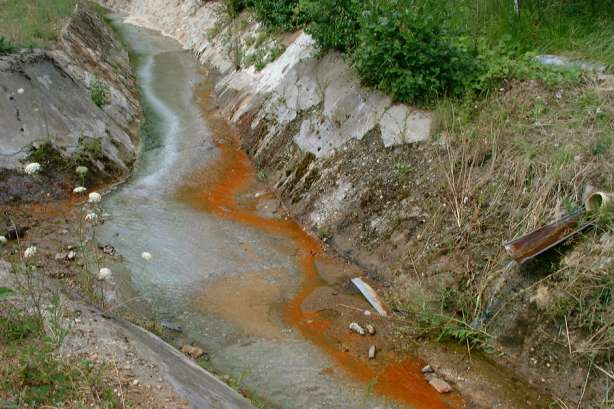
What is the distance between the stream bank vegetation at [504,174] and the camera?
5824 millimetres

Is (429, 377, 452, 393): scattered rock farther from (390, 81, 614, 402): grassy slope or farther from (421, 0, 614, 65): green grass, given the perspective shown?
(421, 0, 614, 65): green grass

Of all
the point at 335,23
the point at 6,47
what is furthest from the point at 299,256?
the point at 6,47

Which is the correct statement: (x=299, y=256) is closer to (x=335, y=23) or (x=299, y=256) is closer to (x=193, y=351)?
(x=193, y=351)

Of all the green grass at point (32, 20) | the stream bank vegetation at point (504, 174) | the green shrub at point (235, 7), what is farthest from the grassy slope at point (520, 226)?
the green shrub at point (235, 7)

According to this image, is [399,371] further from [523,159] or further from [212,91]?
[212,91]

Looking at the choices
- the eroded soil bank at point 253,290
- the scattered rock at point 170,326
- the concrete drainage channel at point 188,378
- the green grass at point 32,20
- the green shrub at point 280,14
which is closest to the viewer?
the concrete drainage channel at point 188,378

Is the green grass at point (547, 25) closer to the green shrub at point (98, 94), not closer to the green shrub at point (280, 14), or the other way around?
the green shrub at point (280, 14)

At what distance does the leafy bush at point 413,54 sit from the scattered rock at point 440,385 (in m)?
4.21

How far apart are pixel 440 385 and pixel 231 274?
3191mm

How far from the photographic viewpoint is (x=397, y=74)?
8867mm

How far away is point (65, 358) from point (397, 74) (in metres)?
6.42

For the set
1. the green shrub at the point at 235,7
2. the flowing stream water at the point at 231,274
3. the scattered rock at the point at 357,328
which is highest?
the green shrub at the point at 235,7

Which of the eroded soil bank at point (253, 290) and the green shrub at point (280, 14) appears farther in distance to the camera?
the green shrub at point (280, 14)

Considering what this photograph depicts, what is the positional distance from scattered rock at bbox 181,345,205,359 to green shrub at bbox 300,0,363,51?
20.3 feet
